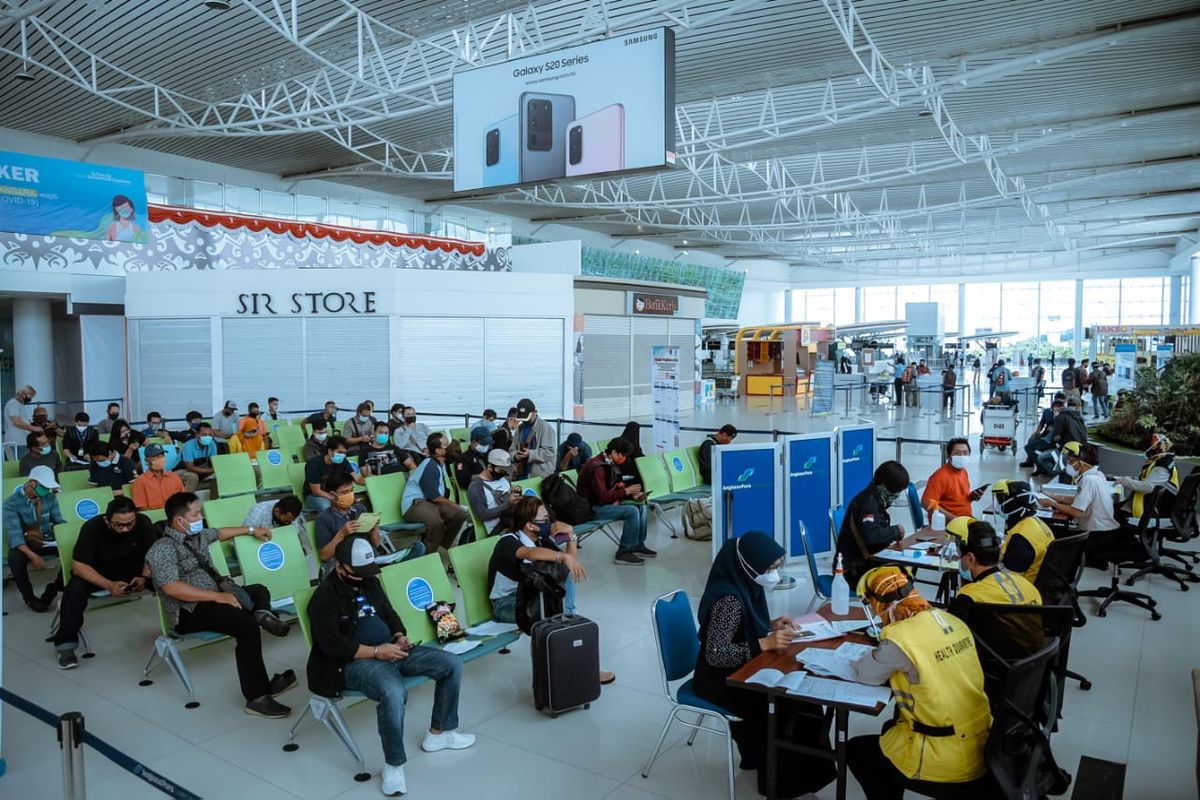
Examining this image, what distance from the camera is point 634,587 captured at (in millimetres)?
7938

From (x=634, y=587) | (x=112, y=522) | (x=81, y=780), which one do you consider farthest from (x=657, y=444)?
(x=81, y=780)

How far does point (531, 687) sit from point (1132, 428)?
12.3m

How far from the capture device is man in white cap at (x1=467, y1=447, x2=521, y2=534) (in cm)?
770

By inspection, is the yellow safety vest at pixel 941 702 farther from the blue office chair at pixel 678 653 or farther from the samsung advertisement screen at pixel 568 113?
the samsung advertisement screen at pixel 568 113

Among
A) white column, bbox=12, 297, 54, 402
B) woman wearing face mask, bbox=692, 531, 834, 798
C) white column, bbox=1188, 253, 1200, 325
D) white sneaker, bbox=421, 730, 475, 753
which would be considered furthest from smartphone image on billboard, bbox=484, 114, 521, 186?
white column, bbox=1188, 253, 1200, 325

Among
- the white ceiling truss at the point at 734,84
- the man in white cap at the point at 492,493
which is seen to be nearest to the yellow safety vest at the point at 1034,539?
the man in white cap at the point at 492,493

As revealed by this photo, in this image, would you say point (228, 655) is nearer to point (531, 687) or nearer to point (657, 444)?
point (531, 687)

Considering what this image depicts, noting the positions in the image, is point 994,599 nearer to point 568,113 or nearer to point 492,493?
point 492,493

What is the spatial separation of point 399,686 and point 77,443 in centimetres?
928

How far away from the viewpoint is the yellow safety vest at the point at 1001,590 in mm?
4113

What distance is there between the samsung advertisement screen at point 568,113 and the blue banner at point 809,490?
3.16m

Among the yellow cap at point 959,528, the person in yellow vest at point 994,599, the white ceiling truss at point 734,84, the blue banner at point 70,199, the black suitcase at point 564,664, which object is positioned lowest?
the black suitcase at point 564,664

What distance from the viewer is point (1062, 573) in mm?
5453

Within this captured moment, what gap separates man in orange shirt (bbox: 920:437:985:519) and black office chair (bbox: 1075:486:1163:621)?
46.4 inches
